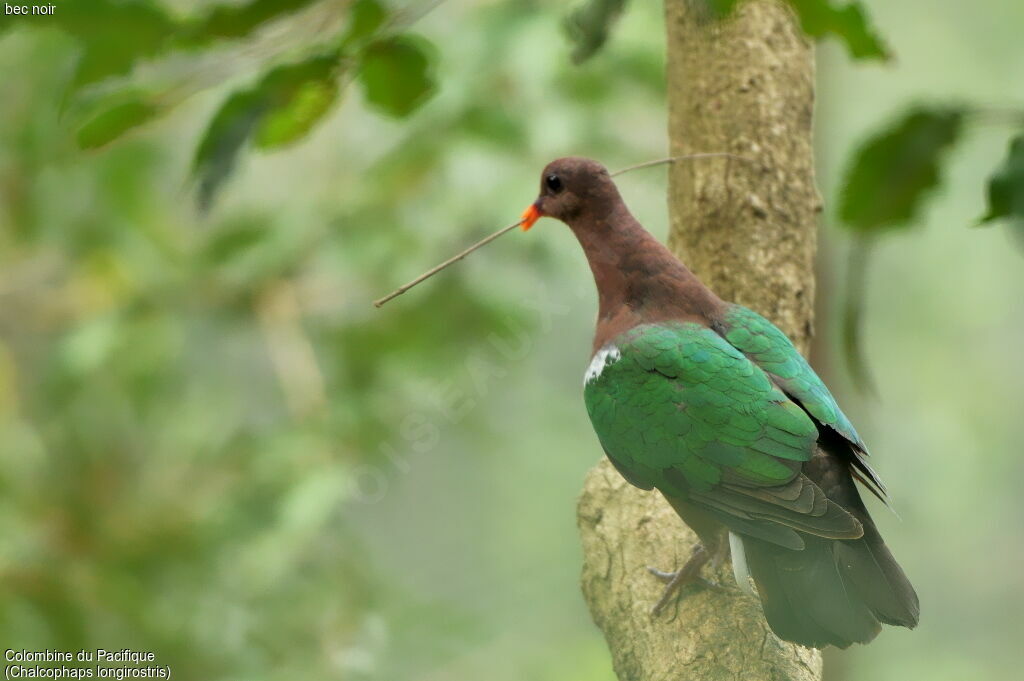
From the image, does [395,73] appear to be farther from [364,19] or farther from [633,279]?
[633,279]

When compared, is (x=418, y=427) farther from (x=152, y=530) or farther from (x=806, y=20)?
(x=806, y=20)

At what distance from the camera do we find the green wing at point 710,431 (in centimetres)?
208

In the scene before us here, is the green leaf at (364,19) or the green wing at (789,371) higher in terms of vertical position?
the green wing at (789,371)

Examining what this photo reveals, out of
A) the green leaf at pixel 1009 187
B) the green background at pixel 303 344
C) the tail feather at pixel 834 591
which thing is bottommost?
the green leaf at pixel 1009 187

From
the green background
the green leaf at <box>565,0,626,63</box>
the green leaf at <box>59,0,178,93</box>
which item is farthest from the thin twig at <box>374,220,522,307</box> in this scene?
the green background

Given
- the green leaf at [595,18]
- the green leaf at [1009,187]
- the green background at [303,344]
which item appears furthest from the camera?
the green background at [303,344]

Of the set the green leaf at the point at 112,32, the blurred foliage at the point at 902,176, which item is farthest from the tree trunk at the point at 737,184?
the blurred foliage at the point at 902,176

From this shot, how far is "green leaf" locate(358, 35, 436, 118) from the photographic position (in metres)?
1.12

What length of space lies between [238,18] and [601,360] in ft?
5.33

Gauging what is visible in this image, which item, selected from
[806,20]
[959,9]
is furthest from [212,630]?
[959,9]

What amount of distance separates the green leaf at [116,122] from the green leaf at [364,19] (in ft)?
0.81

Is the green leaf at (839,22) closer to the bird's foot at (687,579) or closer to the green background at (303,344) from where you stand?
the bird's foot at (687,579)

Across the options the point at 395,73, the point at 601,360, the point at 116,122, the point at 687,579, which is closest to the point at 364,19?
the point at 395,73

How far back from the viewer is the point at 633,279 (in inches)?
101
